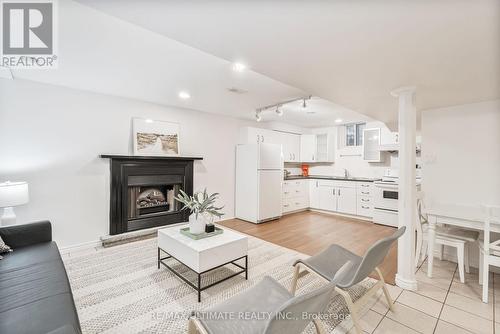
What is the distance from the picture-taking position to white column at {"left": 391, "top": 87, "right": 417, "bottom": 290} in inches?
92.3

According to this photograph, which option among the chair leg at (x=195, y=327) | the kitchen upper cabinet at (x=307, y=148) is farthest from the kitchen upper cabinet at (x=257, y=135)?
the chair leg at (x=195, y=327)

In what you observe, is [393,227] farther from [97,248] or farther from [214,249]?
[97,248]

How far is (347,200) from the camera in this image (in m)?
5.39

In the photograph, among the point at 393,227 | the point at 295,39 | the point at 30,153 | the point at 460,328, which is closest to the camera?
the point at 295,39

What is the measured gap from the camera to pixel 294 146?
621cm

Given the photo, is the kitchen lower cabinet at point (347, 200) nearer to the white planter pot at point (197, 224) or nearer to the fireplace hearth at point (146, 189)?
the fireplace hearth at point (146, 189)

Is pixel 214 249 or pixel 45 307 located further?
pixel 214 249

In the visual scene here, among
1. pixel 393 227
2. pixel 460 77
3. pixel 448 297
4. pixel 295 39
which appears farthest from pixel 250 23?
pixel 393 227

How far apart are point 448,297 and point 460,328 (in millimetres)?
485

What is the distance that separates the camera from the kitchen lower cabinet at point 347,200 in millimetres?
5293

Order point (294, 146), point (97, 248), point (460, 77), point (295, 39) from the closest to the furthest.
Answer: point (295, 39) → point (460, 77) → point (97, 248) → point (294, 146)

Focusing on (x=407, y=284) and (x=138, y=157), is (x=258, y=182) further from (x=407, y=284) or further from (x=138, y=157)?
(x=407, y=284)

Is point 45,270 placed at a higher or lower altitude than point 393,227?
higher

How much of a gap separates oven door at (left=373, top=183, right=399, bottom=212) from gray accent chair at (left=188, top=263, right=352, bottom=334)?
3990 millimetres
